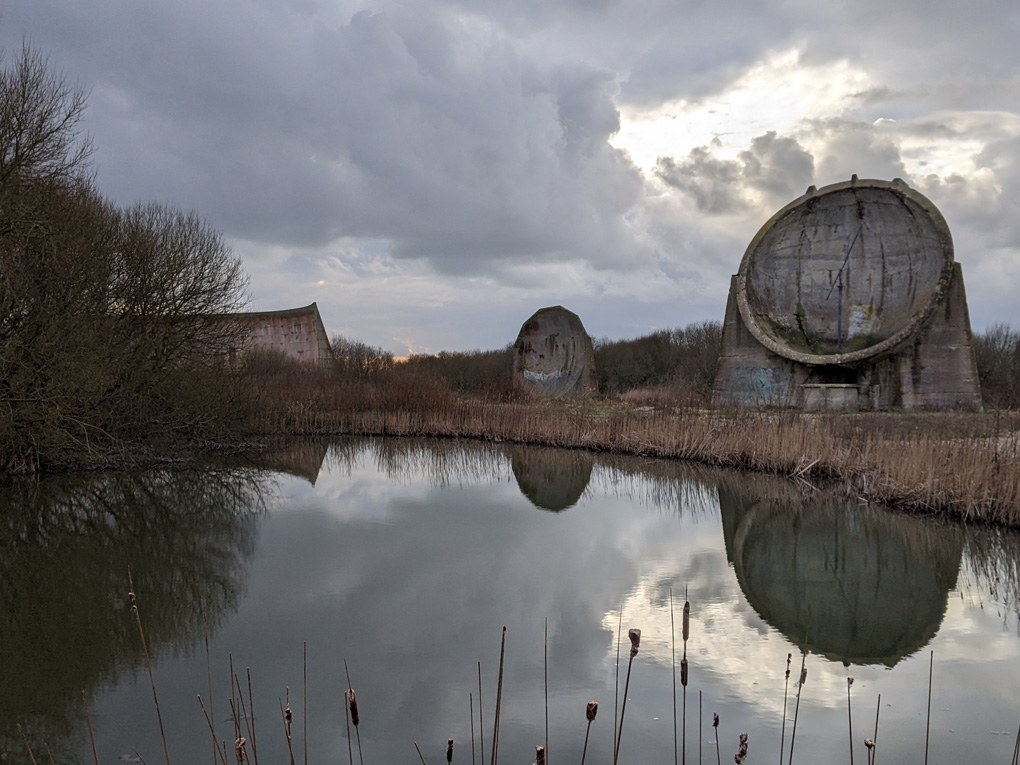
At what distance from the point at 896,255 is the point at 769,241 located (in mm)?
2699

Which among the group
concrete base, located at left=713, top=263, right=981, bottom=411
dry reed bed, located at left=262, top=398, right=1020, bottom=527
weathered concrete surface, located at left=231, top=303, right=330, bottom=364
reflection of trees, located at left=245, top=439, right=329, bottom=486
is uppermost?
weathered concrete surface, located at left=231, top=303, right=330, bottom=364

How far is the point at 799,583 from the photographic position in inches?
241

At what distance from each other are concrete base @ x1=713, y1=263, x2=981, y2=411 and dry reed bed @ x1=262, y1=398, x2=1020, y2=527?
219 cm

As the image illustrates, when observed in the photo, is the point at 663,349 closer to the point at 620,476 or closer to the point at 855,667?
the point at 620,476

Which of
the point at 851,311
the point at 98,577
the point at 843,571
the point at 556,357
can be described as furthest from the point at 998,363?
the point at 98,577

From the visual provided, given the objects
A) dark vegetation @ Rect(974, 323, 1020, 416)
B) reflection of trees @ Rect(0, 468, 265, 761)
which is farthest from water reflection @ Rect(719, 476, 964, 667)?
dark vegetation @ Rect(974, 323, 1020, 416)

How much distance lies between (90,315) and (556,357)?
16.0m

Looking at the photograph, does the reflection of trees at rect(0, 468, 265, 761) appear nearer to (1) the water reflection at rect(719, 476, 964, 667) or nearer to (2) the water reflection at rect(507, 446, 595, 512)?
(2) the water reflection at rect(507, 446, 595, 512)

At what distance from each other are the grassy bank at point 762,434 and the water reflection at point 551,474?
0.70 metres

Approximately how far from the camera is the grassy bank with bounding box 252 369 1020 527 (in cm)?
784

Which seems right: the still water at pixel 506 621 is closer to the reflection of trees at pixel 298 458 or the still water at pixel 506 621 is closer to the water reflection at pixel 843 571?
the water reflection at pixel 843 571

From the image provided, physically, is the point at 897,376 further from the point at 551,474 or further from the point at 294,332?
the point at 294,332

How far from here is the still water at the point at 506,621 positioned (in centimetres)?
349

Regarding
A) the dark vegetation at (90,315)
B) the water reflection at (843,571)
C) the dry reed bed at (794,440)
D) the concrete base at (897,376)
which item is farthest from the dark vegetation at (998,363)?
the dark vegetation at (90,315)
